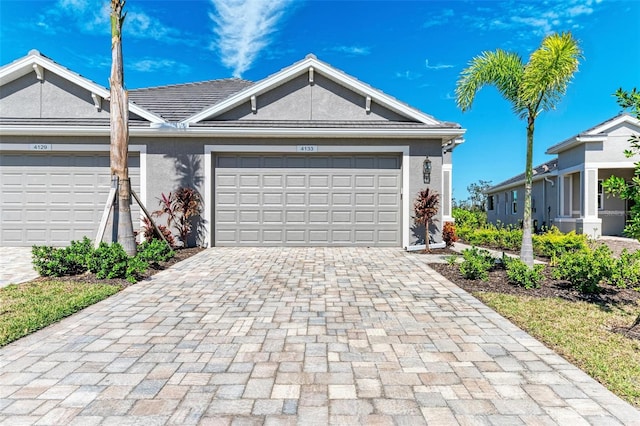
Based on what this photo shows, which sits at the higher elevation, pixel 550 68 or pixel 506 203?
pixel 550 68

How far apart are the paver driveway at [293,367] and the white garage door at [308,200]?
4.91 meters

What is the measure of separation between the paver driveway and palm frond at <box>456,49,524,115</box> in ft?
14.6

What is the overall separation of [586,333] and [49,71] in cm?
1397

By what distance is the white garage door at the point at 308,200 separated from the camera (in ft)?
32.2

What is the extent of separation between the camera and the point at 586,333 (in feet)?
11.9

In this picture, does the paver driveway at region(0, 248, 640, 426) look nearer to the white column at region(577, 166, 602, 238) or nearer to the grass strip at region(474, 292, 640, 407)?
the grass strip at region(474, 292, 640, 407)

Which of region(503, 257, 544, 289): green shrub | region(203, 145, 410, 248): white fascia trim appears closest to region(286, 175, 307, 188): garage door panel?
region(203, 145, 410, 248): white fascia trim

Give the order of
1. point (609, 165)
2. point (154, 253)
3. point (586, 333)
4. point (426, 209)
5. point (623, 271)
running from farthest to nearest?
point (609, 165) → point (426, 209) → point (154, 253) → point (623, 271) → point (586, 333)

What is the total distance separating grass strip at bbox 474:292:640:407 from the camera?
8.84ft

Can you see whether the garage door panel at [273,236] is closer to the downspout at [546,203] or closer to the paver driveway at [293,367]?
the paver driveway at [293,367]

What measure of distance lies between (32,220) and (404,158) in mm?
11346

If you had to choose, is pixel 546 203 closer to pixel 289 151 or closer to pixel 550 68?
pixel 550 68

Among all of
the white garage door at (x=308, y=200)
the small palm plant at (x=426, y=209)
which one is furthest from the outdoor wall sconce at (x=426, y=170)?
the white garage door at (x=308, y=200)

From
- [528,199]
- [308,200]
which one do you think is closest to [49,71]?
[308,200]
